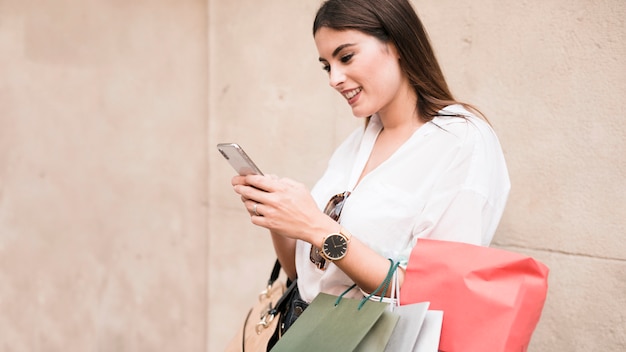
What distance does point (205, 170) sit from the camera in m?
3.83

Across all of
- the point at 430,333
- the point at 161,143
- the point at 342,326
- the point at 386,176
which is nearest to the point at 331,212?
the point at 386,176

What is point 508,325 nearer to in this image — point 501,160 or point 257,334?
point 501,160

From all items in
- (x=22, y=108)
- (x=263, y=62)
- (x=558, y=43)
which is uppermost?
(x=558, y=43)

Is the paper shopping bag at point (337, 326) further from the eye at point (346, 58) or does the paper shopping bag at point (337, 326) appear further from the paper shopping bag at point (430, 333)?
the eye at point (346, 58)

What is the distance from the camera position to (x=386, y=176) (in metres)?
1.93

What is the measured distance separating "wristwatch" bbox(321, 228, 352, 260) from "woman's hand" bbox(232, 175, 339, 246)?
19 millimetres

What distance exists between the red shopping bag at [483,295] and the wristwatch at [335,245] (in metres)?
0.22

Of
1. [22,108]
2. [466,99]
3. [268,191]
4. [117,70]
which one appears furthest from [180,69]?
[268,191]

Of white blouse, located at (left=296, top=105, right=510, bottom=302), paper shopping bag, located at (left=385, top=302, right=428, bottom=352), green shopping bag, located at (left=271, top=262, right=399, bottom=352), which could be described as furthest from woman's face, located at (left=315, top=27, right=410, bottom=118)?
paper shopping bag, located at (left=385, top=302, right=428, bottom=352)

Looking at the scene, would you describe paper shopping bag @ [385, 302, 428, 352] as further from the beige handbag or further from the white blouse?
the beige handbag

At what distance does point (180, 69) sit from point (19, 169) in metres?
0.97

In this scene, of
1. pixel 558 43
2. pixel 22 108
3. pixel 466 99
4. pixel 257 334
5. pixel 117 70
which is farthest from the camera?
pixel 117 70

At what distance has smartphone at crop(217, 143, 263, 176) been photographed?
1.79 metres

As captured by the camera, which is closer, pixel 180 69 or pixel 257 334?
pixel 257 334
